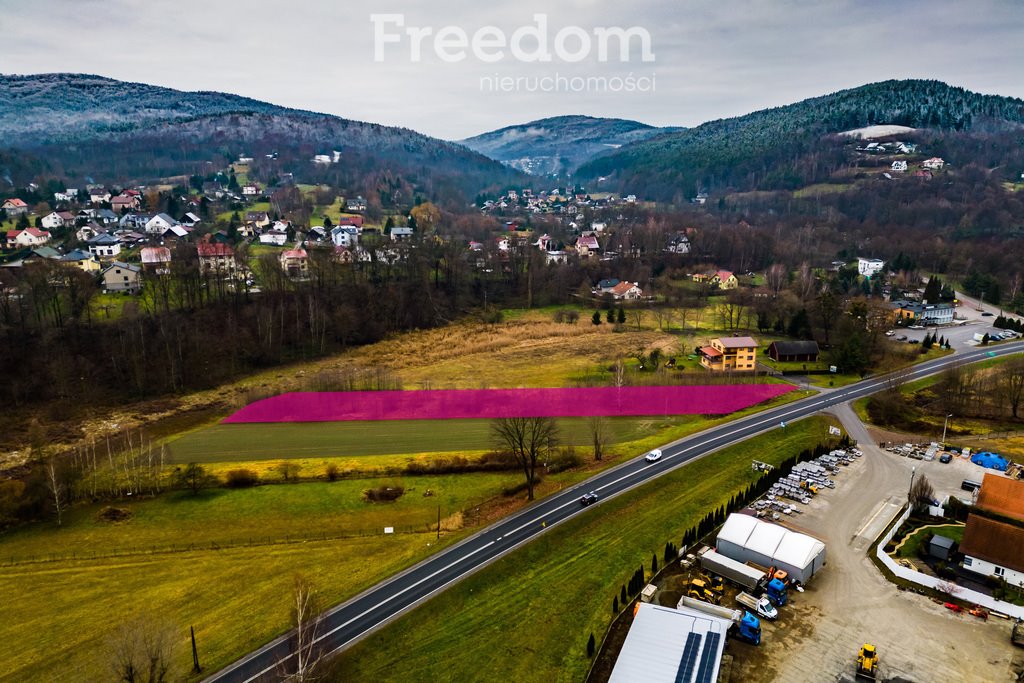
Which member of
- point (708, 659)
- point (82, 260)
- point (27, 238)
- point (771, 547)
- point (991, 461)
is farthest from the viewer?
point (27, 238)

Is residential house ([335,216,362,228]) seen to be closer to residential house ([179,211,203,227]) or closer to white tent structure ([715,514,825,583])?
residential house ([179,211,203,227])

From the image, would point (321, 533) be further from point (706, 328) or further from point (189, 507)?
point (706, 328)

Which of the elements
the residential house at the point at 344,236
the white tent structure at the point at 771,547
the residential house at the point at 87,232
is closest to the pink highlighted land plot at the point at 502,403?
the white tent structure at the point at 771,547

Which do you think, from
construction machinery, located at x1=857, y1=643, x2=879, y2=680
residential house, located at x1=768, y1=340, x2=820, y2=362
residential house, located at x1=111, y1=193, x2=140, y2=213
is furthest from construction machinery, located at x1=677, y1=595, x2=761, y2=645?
residential house, located at x1=111, y1=193, x2=140, y2=213

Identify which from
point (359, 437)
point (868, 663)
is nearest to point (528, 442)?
point (359, 437)

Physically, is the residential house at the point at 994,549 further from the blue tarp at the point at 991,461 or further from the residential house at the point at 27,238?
the residential house at the point at 27,238

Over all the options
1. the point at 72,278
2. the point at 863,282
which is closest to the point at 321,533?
the point at 72,278

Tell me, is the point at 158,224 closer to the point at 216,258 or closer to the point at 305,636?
the point at 216,258
